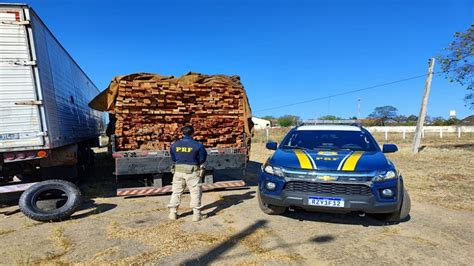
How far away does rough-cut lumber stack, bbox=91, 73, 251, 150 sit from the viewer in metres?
7.41

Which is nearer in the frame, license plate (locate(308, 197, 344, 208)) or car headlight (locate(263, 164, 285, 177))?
license plate (locate(308, 197, 344, 208))

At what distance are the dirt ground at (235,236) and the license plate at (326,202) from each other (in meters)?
0.42

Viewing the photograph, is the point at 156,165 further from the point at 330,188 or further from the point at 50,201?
the point at 330,188

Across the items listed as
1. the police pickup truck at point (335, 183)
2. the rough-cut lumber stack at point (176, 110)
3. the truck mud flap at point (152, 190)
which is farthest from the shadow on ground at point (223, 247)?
the rough-cut lumber stack at point (176, 110)

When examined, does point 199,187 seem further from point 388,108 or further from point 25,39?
point 388,108

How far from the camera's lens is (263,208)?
6137 millimetres

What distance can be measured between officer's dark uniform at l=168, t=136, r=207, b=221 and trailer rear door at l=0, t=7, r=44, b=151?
95.4 inches

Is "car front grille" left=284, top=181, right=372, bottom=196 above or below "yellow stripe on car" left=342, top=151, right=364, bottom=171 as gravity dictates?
below

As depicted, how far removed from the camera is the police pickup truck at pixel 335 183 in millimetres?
5117

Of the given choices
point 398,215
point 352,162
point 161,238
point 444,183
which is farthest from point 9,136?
point 444,183

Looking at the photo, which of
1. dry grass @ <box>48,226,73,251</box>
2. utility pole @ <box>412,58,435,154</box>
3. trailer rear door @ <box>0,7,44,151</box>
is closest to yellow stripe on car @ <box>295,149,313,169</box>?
dry grass @ <box>48,226,73,251</box>

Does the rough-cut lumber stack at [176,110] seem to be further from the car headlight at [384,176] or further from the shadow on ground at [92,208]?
the car headlight at [384,176]

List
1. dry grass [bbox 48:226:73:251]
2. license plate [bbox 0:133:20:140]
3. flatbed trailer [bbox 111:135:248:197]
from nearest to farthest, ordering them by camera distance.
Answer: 1. dry grass [bbox 48:226:73:251]
2. license plate [bbox 0:133:20:140]
3. flatbed trailer [bbox 111:135:248:197]

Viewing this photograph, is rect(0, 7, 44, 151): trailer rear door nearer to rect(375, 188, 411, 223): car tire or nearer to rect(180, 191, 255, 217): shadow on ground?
rect(180, 191, 255, 217): shadow on ground
